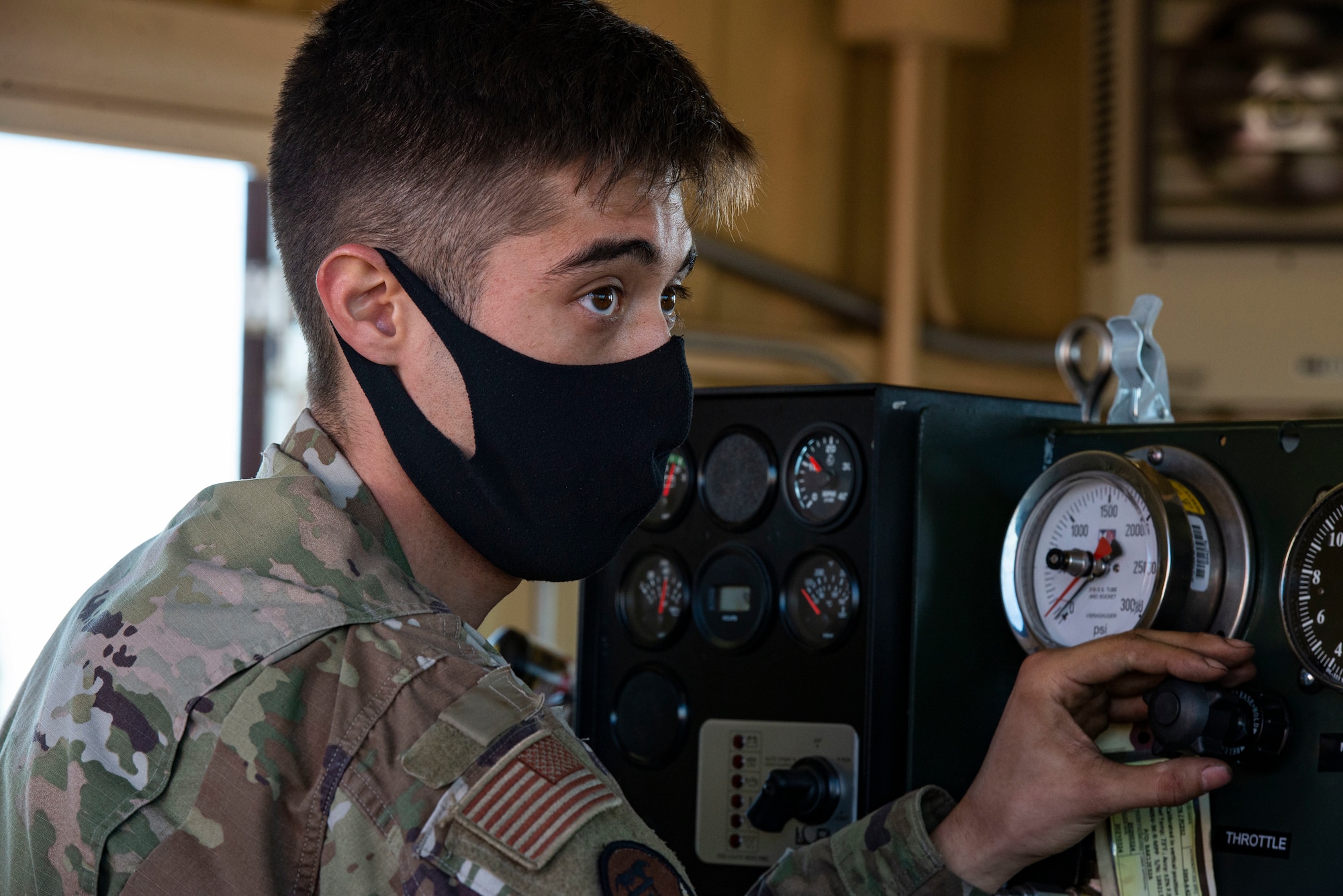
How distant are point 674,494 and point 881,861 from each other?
20.7 inches

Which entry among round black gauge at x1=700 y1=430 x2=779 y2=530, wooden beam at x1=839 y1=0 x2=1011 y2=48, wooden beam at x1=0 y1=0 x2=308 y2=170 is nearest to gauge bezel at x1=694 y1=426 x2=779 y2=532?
round black gauge at x1=700 y1=430 x2=779 y2=530

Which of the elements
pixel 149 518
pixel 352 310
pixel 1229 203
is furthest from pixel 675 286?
pixel 1229 203

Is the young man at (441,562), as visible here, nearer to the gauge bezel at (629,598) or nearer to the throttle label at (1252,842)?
the throttle label at (1252,842)

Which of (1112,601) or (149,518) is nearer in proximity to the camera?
(1112,601)

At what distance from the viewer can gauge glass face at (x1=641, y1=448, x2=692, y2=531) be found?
61.3 inches

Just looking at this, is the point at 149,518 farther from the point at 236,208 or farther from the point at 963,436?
the point at 963,436

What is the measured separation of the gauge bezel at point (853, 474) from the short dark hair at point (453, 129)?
381mm

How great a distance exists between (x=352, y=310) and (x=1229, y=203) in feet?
7.75

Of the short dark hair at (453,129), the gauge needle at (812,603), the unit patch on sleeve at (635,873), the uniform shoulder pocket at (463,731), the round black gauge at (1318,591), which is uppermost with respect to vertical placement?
the short dark hair at (453,129)

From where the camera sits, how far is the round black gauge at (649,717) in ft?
5.01

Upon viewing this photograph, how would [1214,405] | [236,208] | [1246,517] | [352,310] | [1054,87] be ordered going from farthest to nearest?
[1054,87] → [1214,405] → [236,208] → [1246,517] → [352,310]

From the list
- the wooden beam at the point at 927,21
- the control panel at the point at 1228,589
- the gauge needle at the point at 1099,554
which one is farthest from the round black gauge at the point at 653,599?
the wooden beam at the point at 927,21

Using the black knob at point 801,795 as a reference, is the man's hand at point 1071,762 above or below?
above

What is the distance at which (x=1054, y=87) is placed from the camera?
3.62 meters
